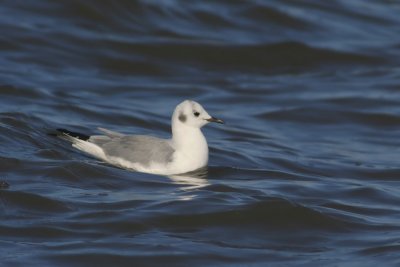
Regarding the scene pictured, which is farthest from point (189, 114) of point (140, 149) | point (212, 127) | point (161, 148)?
point (212, 127)

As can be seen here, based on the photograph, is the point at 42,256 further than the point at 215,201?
No

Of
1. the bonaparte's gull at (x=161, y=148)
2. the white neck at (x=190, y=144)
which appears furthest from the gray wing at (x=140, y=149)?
the white neck at (x=190, y=144)

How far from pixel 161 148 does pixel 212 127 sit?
3134 millimetres

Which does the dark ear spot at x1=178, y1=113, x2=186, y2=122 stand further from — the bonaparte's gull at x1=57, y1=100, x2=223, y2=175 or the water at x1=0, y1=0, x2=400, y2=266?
the water at x1=0, y1=0, x2=400, y2=266

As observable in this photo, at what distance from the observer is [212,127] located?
1388 cm

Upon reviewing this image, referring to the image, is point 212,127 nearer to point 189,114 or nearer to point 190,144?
point 189,114

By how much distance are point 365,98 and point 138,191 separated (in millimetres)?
6654

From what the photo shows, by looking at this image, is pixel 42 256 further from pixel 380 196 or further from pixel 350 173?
pixel 350 173

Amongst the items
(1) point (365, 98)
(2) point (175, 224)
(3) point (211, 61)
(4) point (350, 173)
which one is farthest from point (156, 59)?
(2) point (175, 224)

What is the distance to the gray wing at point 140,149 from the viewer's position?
10711 mm

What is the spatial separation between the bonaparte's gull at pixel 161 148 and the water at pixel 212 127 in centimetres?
16

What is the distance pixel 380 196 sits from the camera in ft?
34.9

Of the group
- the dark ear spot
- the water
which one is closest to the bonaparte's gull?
Answer: the dark ear spot

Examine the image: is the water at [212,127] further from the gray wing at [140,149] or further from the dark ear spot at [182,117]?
the dark ear spot at [182,117]
